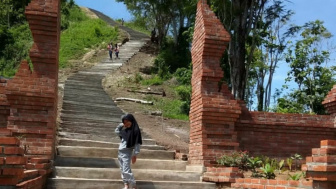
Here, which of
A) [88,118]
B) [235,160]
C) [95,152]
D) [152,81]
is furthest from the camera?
[152,81]

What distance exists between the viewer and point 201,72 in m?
7.50

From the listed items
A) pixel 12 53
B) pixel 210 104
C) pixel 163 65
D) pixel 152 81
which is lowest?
pixel 210 104

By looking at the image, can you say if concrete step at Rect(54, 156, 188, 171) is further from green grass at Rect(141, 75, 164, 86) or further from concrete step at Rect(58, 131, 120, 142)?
green grass at Rect(141, 75, 164, 86)

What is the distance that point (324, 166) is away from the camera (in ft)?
14.9

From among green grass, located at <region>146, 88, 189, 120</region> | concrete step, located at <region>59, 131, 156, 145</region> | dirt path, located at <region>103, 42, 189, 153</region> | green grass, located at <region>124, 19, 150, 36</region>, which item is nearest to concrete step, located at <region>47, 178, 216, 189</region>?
concrete step, located at <region>59, 131, 156, 145</region>

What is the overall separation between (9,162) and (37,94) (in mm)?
2788

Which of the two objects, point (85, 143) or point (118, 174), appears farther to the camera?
point (85, 143)

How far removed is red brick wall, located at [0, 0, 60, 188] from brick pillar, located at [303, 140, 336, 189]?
400 centimetres

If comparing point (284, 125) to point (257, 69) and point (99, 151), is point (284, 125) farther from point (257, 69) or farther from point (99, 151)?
point (257, 69)

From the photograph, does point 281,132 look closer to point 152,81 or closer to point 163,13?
point 152,81

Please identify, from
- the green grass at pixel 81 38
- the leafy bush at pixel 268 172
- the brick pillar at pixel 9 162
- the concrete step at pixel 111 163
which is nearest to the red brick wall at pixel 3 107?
the concrete step at pixel 111 163

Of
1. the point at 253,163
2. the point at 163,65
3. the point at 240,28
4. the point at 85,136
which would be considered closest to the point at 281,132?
the point at 253,163

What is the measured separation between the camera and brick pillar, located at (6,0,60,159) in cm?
644

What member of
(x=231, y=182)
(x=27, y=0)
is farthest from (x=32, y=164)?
(x=27, y=0)
